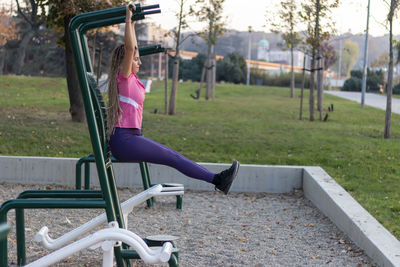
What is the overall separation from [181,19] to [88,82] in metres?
14.0

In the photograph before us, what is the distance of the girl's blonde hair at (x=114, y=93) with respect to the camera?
401cm

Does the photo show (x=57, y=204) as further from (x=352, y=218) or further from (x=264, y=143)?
(x=264, y=143)

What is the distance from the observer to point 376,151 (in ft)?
35.4

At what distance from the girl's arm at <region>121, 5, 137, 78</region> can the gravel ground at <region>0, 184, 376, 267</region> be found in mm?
1643

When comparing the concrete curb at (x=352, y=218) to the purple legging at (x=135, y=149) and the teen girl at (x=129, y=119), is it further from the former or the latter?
the purple legging at (x=135, y=149)

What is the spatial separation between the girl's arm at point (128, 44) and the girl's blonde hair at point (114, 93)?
0.19 ft

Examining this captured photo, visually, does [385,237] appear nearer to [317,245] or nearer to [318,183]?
[317,245]

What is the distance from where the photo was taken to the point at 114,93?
410cm

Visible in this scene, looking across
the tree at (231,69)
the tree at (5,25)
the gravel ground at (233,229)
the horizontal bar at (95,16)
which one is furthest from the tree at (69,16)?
the tree at (231,69)

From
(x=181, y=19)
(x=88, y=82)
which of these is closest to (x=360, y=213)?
(x=88, y=82)

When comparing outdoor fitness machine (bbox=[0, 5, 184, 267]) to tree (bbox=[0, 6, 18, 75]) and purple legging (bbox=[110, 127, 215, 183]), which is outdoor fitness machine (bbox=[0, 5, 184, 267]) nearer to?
purple legging (bbox=[110, 127, 215, 183])

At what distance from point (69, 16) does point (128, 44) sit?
27.7 feet

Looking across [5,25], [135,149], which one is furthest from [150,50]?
[5,25]

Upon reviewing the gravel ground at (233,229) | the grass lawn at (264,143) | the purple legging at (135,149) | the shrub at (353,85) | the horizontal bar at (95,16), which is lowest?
the gravel ground at (233,229)
